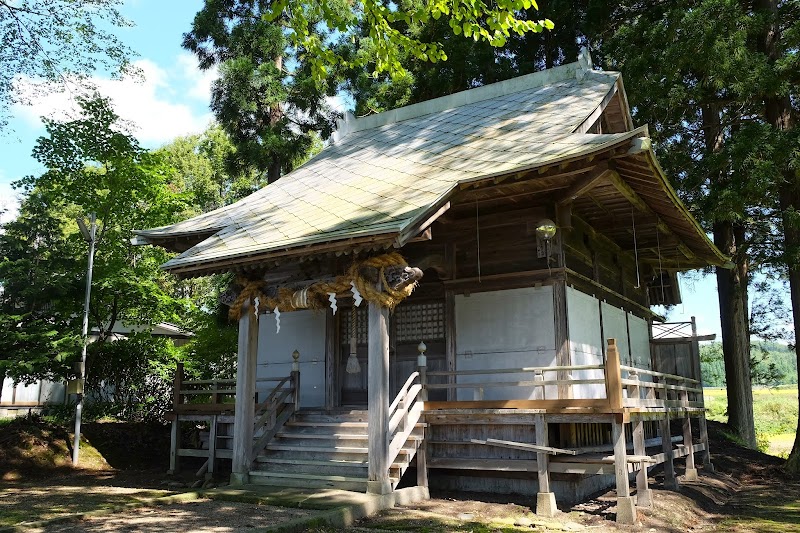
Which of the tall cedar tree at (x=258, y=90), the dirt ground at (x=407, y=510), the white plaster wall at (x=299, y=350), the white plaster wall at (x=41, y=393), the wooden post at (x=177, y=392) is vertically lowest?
the dirt ground at (x=407, y=510)

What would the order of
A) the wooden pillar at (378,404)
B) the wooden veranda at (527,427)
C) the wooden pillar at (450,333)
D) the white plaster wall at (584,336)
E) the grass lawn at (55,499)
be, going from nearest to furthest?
the grass lawn at (55,499), the wooden veranda at (527,427), the wooden pillar at (378,404), the white plaster wall at (584,336), the wooden pillar at (450,333)

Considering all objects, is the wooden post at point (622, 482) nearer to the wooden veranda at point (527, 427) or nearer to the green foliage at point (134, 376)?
the wooden veranda at point (527, 427)

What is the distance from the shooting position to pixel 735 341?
18.1 m

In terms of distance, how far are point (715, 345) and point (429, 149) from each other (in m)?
27.6

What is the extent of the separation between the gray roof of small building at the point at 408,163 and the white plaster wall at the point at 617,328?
12.9ft

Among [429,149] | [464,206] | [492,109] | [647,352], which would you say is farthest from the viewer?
[647,352]

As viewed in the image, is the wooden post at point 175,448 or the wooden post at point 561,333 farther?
the wooden post at point 175,448

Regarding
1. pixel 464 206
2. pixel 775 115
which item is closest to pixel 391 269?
pixel 464 206

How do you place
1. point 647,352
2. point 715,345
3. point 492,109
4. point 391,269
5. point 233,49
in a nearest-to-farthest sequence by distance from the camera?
point 391,269
point 492,109
point 647,352
point 233,49
point 715,345

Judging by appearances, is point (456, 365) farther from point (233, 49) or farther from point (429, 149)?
point (233, 49)

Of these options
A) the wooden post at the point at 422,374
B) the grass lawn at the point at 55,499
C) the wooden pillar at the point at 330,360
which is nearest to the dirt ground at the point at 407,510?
the grass lawn at the point at 55,499

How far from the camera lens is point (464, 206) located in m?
10.9

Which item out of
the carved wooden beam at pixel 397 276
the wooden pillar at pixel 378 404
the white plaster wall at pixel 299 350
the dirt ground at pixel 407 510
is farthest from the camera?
the white plaster wall at pixel 299 350

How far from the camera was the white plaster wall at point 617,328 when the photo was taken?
12.6 meters
